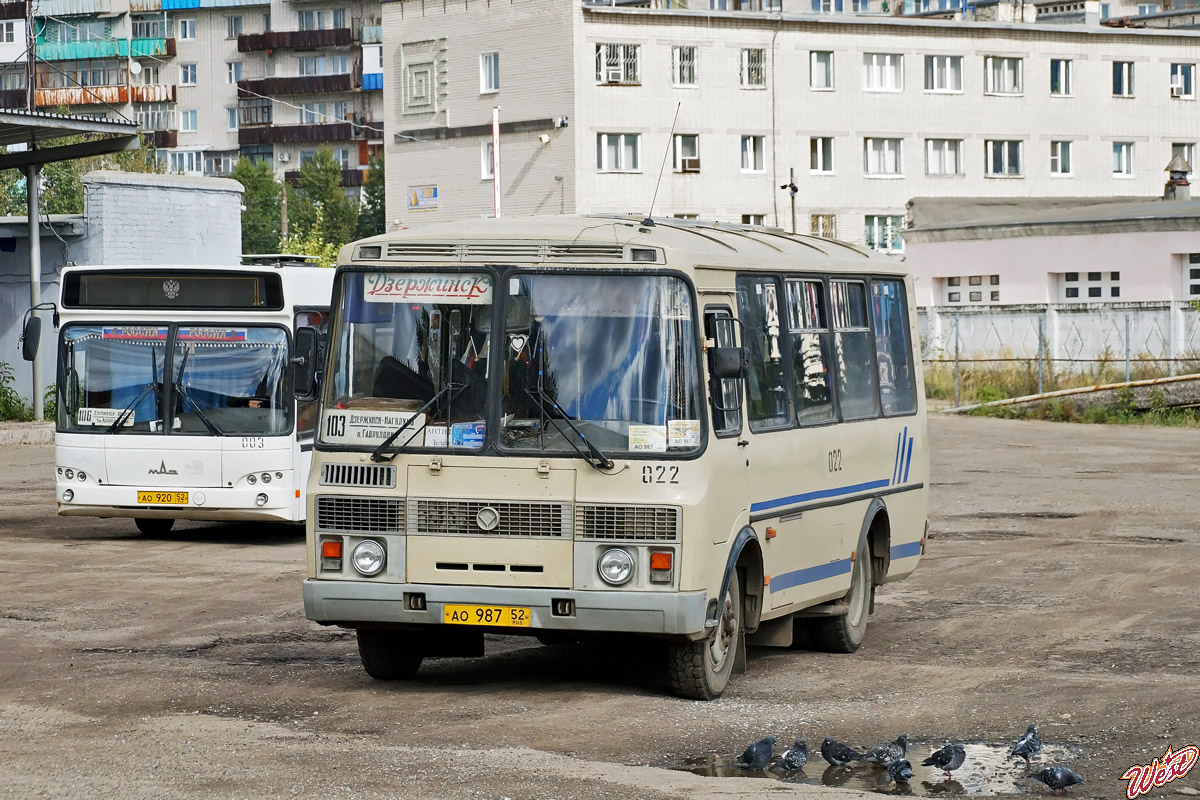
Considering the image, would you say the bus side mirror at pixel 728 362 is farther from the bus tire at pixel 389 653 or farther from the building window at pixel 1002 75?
the building window at pixel 1002 75

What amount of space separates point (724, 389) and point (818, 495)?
1686mm

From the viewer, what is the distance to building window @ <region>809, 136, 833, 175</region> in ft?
243

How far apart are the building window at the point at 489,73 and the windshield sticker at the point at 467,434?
63.5 metres

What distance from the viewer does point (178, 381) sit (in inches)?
749

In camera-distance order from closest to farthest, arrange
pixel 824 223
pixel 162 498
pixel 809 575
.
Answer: pixel 809 575
pixel 162 498
pixel 824 223

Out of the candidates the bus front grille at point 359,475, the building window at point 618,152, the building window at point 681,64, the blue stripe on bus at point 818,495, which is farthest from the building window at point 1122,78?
the bus front grille at point 359,475

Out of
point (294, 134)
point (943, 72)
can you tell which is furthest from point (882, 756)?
point (294, 134)

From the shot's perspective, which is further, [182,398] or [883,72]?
→ [883,72]

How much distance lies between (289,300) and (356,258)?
8.53 meters

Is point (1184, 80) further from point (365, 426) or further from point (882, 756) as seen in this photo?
point (882, 756)

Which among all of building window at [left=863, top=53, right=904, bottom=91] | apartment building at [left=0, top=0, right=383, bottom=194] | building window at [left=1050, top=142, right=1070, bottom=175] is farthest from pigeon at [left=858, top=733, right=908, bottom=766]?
apartment building at [left=0, top=0, right=383, bottom=194]

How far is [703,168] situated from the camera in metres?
71.7

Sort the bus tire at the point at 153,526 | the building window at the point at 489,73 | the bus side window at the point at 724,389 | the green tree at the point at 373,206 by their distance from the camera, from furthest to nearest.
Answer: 1. the green tree at the point at 373,206
2. the building window at the point at 489,73
3. the bus tire at the point at 153,526
4. the bus side window at the point at 724,389

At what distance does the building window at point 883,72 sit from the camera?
74.9m
